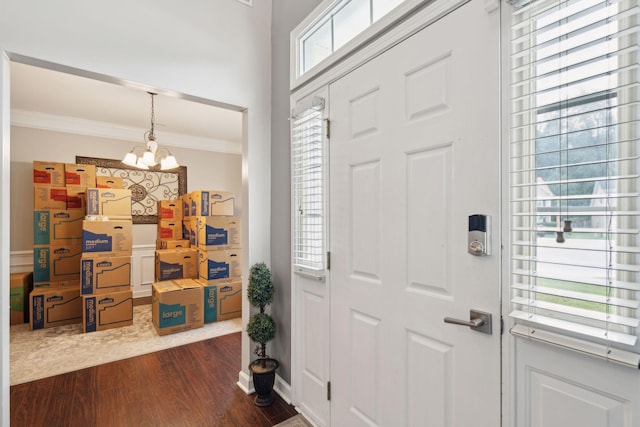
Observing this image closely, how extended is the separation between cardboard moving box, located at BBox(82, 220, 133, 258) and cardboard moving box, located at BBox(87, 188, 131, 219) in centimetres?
18

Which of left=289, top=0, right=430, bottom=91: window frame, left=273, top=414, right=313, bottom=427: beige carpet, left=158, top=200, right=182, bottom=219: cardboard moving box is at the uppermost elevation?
left=289, top=0, right=430, bottom=91: window frame

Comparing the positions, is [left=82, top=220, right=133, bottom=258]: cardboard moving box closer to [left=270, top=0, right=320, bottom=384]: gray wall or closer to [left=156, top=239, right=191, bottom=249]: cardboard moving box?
[left=156, top=239, right=191, bottom=249]: cardboard moving box

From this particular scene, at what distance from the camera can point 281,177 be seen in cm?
234

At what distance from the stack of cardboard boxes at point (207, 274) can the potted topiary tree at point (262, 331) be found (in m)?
1.64

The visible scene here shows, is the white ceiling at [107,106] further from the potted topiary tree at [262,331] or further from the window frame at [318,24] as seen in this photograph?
the potted topiary tree at [262,331]

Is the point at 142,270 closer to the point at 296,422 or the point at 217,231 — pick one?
the point at 217,231

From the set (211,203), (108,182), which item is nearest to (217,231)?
→ (211,203)

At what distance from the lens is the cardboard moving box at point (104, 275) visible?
3.54m

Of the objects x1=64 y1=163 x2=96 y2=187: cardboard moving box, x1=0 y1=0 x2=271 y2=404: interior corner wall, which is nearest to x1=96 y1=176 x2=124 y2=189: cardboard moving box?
x1=64 y1=163 x2=96 y2=187: cardboard moving box

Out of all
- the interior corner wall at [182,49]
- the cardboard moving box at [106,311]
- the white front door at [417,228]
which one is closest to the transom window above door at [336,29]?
the white front door at [417,228]

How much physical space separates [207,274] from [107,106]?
2.35 m

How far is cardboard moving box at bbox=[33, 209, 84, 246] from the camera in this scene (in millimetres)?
3766

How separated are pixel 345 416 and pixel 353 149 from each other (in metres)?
1.47

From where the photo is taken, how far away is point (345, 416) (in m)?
1.73
